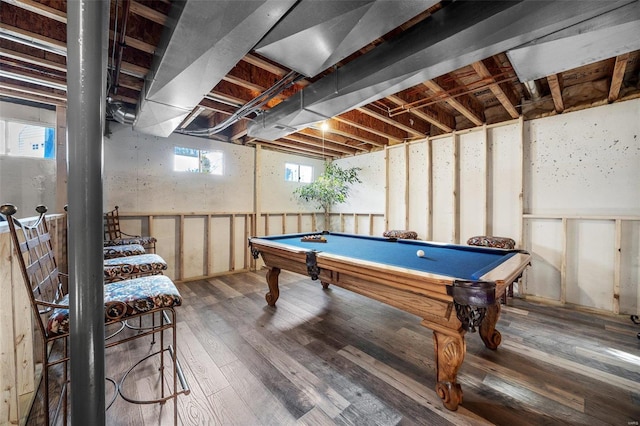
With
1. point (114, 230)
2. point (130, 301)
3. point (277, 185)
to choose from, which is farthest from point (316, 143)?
point (130, 301)

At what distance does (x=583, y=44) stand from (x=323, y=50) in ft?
5.58

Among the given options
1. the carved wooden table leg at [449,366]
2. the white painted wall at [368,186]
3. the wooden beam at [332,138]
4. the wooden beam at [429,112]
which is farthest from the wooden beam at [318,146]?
the carved wooden table leg at [449,366]

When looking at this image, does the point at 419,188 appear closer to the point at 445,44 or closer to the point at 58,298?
the point at 445,44

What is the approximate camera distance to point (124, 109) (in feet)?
9.41

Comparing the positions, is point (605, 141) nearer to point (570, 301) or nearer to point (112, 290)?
point (570, 301)

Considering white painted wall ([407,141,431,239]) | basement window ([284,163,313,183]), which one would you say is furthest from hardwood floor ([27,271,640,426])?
basement window ([284,163,313,183])

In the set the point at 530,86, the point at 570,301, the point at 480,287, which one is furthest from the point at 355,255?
the point at 570,301

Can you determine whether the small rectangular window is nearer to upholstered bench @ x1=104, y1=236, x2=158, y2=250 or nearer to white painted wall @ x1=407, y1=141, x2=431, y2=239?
upholstered bench @ x1=104, y1=236, x2=158, y2=250

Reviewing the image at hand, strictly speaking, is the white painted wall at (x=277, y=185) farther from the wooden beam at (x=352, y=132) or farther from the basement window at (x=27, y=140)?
the basement window at (x=27, y=140)

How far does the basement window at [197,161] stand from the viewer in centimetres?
407

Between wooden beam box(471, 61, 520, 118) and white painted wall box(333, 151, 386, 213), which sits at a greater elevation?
wooden beam box(471, 61, 520, 118)

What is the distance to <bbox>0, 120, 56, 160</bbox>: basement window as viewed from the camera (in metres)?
2.85

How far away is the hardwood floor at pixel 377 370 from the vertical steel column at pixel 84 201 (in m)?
0.79

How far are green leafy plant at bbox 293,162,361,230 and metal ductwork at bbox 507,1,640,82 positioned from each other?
3355 mm
